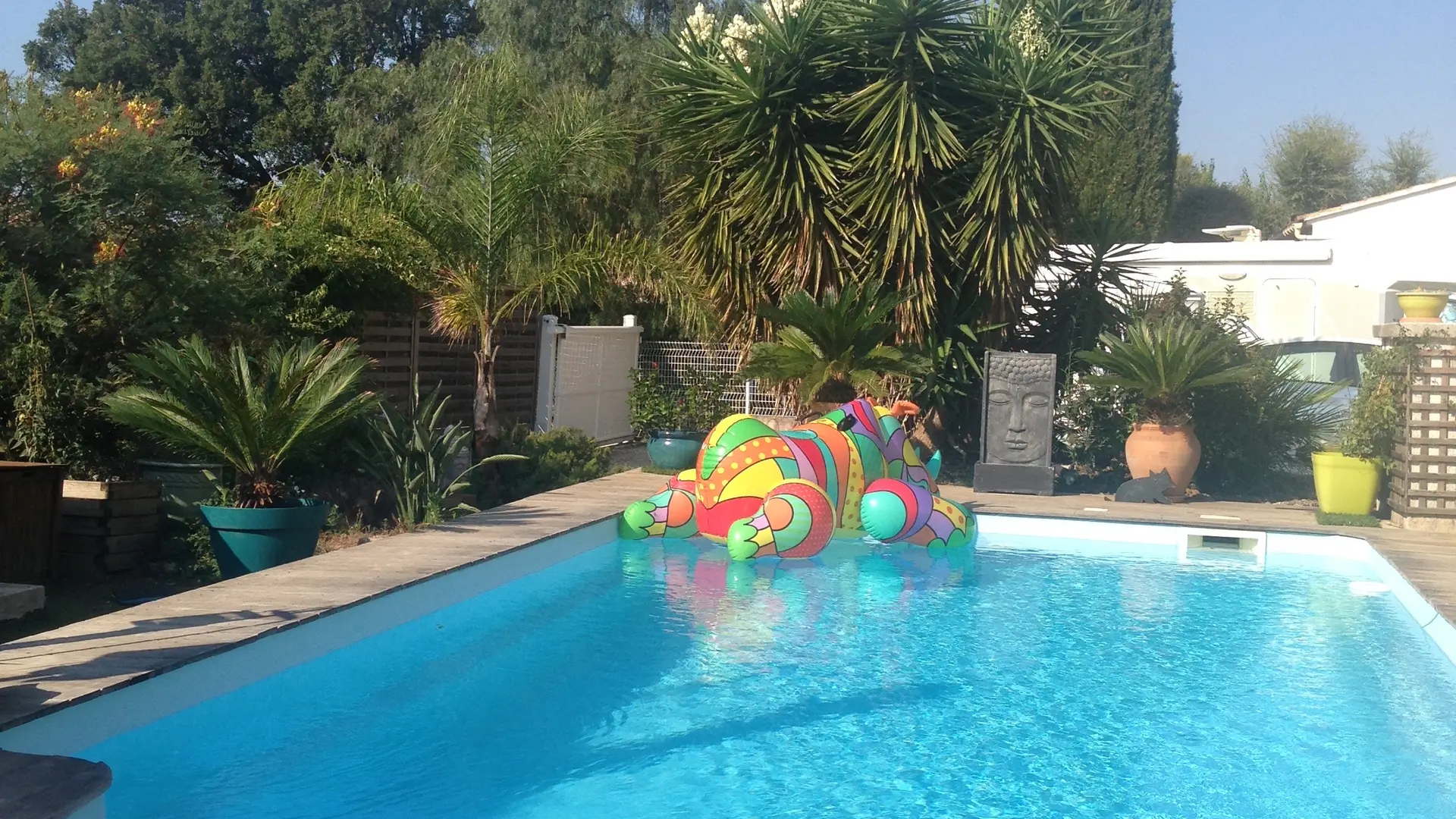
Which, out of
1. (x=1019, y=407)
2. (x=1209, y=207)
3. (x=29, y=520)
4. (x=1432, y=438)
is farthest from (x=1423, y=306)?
(x=1209, y=207)

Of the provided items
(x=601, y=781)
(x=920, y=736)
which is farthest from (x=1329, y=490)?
(x=601, y=781)

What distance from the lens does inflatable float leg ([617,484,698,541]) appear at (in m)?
10.3

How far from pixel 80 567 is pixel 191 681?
2.96m

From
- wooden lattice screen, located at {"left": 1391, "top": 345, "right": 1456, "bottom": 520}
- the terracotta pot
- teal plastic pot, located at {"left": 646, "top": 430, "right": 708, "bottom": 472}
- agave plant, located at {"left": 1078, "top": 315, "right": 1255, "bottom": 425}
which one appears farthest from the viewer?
teal plastic pot, located at {"left": 646, "top": 430, "right": 708, "bottom": 472}

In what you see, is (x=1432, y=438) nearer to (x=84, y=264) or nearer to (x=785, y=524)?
(x=785, y=524)

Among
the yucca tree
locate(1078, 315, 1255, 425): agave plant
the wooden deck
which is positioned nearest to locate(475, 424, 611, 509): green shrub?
the wooden deck

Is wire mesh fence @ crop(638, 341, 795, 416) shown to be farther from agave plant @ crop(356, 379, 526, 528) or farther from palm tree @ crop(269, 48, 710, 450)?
agave plant @ crop(356, 379, 526, 528)

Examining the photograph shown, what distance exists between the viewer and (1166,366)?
12.4m

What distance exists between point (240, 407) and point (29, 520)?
4.42ft

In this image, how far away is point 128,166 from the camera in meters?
8.37

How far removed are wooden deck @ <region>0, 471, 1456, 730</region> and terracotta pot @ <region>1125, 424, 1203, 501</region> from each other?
38 centimetres

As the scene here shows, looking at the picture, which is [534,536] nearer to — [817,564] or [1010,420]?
[817,564]

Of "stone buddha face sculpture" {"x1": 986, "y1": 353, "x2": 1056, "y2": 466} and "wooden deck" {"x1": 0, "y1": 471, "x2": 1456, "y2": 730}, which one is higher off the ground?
"stone buddha face sculpture" {"x1": 986, "y1": 353, "x2": 1056, "y2": 466}

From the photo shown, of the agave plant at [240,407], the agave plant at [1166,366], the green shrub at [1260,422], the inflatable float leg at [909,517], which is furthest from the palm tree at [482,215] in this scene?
the green shrub at [1260,422]
